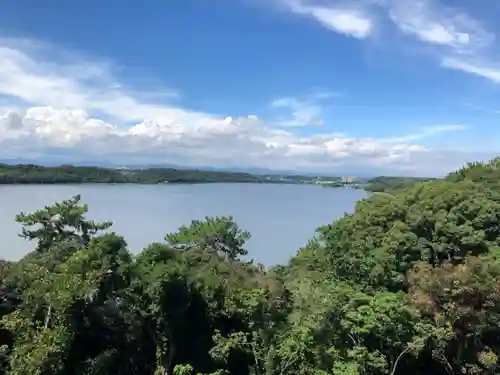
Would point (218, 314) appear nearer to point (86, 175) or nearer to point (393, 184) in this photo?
point (393, 184)

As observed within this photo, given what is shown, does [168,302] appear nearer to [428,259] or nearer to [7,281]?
[7,281]

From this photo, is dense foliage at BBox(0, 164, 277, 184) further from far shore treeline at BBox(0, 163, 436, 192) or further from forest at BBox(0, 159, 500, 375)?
forest at BBox(0, 159, 500, 375)

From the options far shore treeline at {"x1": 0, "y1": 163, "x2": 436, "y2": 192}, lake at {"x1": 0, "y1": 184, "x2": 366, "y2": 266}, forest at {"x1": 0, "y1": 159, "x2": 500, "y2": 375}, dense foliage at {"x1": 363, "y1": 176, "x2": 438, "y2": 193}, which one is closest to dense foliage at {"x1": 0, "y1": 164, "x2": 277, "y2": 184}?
far shore treeline at {"x1": 0, "y1": 163, "x2": 436, "y2": 192}

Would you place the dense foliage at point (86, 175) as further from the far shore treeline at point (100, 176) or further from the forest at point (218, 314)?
the forest at point (218, 314)

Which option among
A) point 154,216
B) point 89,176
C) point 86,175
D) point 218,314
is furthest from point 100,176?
point 218,314

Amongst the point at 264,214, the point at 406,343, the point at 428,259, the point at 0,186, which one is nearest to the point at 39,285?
the point at 406,343

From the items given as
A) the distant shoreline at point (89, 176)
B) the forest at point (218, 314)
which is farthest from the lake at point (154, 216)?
the forest at point (218, 314)
